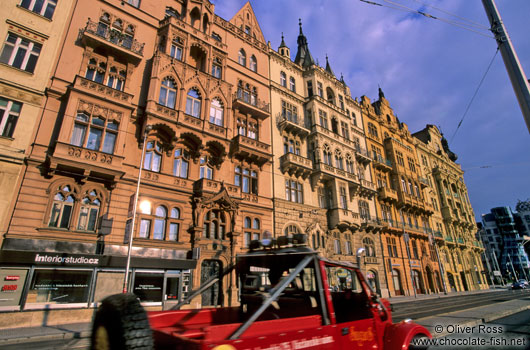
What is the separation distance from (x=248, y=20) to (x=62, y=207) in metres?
25.8

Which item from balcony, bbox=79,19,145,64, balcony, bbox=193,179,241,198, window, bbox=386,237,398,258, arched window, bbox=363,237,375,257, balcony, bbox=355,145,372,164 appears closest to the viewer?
balcony, bbox=79,19,145,64

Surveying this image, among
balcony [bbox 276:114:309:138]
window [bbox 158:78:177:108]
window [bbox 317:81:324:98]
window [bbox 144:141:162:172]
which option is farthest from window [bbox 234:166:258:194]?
window [bbox 317:81:324:98]

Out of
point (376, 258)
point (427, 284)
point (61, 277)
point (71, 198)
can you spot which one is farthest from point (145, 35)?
point (427, 284)

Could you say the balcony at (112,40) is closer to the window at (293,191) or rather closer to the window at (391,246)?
the window at (293,191)

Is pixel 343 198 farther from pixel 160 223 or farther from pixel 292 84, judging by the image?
pixel 160 223

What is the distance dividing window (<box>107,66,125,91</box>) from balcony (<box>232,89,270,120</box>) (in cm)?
879

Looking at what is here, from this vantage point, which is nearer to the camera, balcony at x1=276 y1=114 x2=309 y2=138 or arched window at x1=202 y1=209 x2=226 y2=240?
arched window at x1=202 y1=209 x2=226 y2=240

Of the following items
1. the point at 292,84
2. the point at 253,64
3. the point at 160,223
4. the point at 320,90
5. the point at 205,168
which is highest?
the point at 320,90

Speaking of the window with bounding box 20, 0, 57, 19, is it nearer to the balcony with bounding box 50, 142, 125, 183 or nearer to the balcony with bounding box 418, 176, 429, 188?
the balcony with bounding box 50, 142, 125, 183

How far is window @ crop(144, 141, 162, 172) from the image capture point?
1752cm

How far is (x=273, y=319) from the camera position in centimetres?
432

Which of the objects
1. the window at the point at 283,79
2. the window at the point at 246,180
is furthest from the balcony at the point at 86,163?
the window at the point at 283,79

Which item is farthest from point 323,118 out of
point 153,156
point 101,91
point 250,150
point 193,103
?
point 101,91

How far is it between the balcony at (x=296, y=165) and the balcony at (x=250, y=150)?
1.74 m
